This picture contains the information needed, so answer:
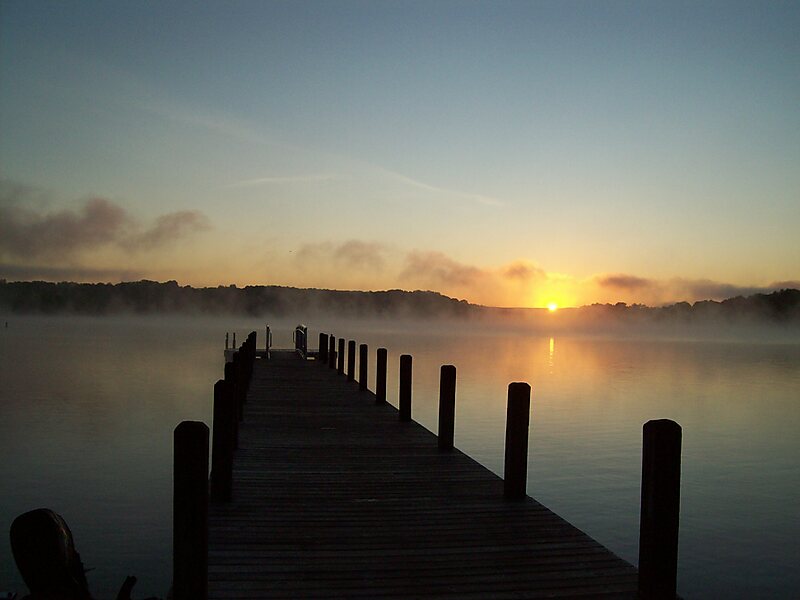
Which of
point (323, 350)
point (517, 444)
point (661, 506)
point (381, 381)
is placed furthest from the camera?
point (323, 350)

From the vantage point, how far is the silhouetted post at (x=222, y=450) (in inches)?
323

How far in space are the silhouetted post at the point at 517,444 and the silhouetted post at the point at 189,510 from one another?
4220mm

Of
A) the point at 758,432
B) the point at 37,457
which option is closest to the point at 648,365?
the point at 758,432

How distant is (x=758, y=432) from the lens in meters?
27.3

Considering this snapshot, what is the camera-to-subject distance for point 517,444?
8.52 m

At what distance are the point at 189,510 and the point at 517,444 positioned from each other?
4.47 metres

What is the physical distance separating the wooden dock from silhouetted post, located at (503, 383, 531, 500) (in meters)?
0.16

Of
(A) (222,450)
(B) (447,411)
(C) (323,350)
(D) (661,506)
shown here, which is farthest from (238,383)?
(C) (323,350)

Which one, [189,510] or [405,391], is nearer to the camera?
[189,510]

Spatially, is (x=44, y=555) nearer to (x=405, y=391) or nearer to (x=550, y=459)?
(x=405, y=391)

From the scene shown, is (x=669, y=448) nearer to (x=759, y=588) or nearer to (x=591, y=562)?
(x=591, y=562)

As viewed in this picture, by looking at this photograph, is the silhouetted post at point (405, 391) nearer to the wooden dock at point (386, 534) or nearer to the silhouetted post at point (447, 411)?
→ the wooden dock at point (386, 534)

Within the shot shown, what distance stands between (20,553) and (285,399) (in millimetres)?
14726

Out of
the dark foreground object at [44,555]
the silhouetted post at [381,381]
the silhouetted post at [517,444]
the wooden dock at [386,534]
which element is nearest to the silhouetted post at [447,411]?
the wooden dock at [386,534]
